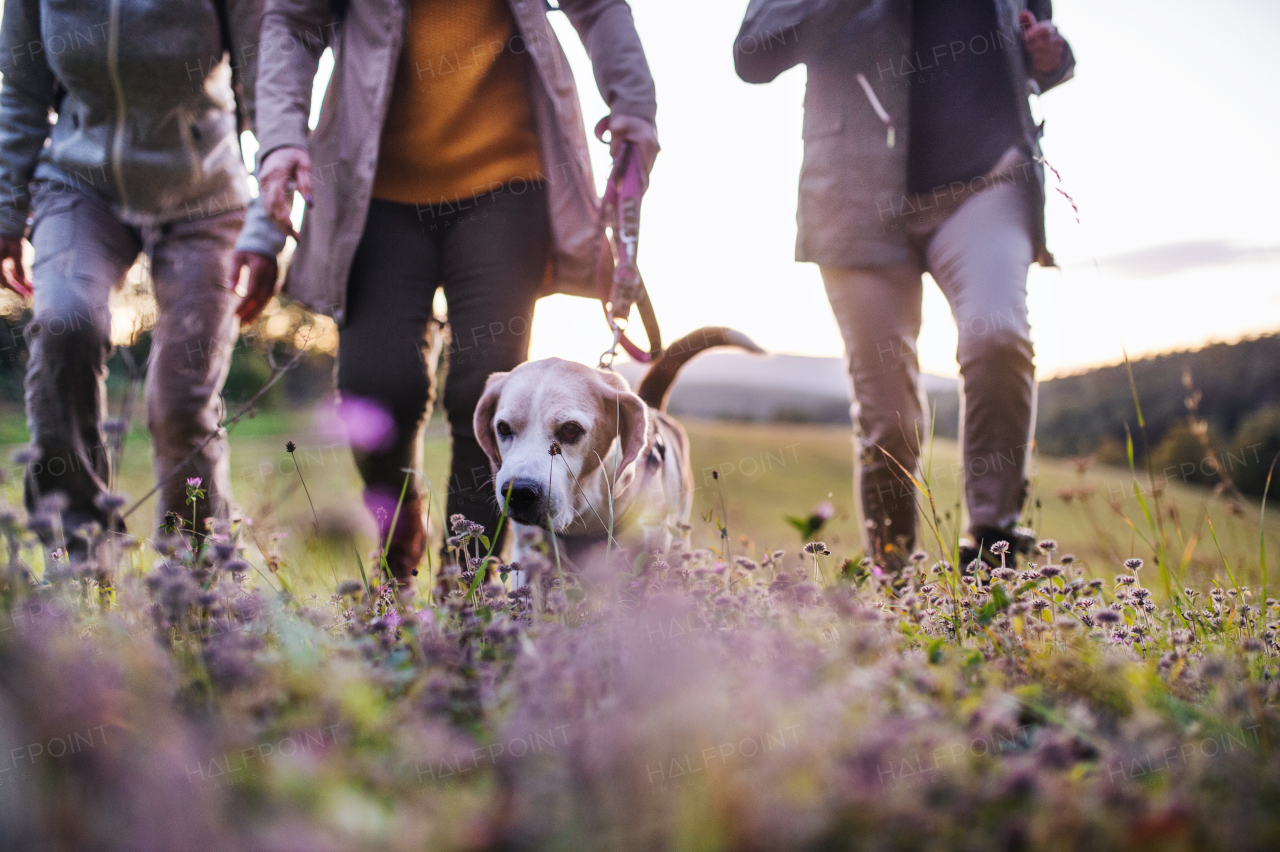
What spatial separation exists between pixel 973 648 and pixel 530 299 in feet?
6.75

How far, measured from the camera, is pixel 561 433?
8.71ft

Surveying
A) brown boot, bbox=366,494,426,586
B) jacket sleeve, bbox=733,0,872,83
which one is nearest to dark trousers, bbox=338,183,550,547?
brown boot, bbox=366,494,426,586

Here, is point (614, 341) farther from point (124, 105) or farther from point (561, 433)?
point (124, 105)

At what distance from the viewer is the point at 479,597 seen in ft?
6.31

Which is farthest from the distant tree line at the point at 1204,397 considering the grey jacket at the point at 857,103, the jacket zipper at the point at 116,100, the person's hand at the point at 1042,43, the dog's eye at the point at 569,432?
the jacket zipper at the point at 116,100

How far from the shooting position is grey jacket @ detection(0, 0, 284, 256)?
2773 mm

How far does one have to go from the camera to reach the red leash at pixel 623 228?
109 inches

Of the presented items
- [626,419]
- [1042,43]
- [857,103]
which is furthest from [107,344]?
[1042,43]

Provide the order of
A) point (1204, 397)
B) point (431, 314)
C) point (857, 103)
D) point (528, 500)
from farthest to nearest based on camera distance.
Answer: point (1204, 397)
point (857, 103)
point (431, 314)
point (528, 500)

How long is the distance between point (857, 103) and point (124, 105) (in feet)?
9.85

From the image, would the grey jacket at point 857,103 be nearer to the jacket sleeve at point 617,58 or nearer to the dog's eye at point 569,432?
the jacket sleeve at point 617,58

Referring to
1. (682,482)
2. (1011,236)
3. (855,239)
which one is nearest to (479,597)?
(682,482)

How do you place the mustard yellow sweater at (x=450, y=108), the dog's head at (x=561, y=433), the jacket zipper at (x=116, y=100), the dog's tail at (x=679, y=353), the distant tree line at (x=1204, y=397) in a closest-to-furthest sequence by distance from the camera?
1. the dog's head at (x=561, y=433)
2. the jacket zipper at (x=116, y=100)
3. the mustard yellow sweater at (x=450, y=108)
4. the dog's tail at (x=679, y=353)
5. the distant tree line at (x=1204, y=397)

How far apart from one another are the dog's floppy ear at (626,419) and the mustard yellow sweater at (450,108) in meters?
1.00
